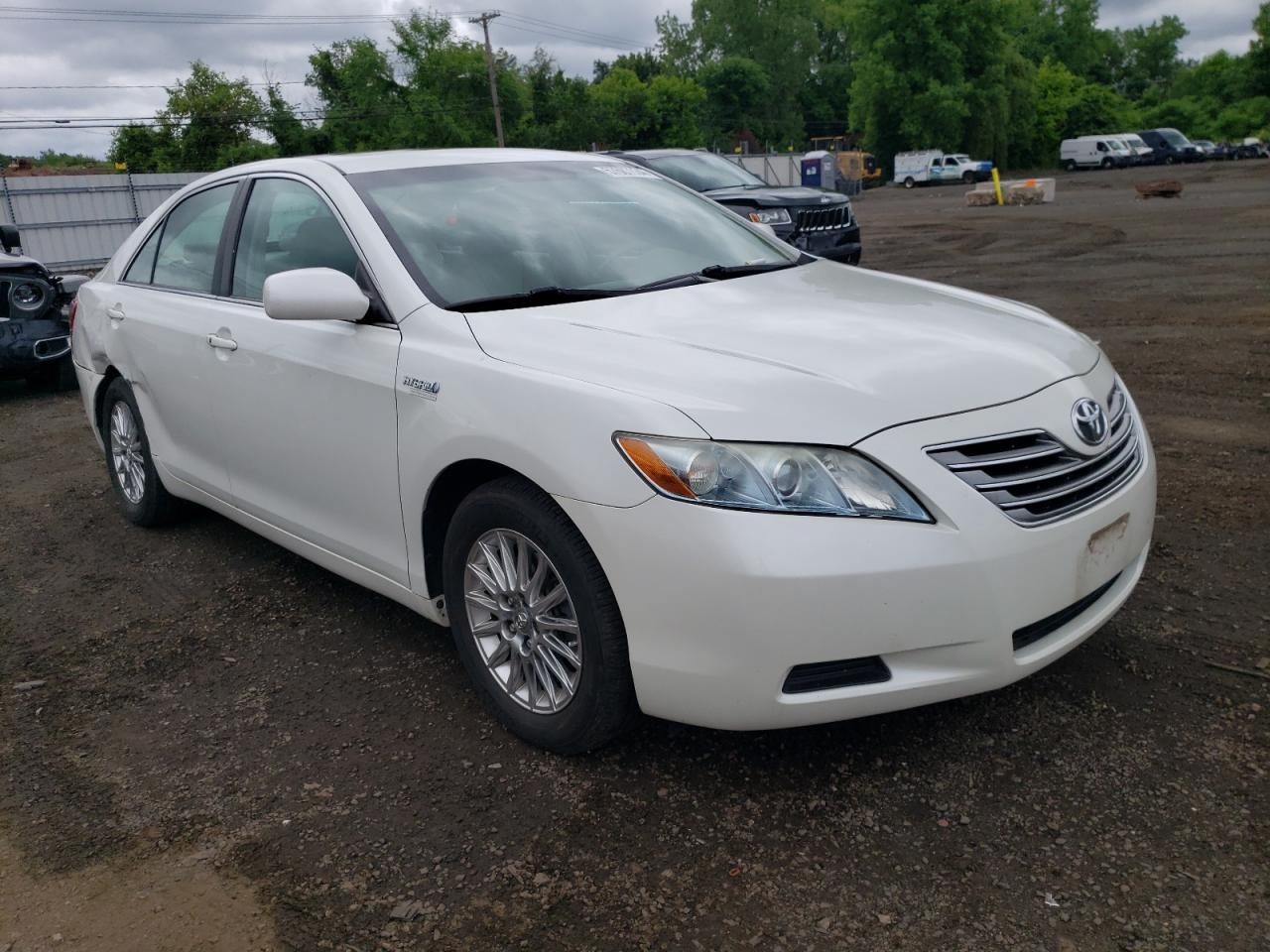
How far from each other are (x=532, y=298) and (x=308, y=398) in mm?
865

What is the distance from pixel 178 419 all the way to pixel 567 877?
2.93 meters

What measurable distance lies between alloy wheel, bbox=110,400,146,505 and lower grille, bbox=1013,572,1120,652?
160 inches

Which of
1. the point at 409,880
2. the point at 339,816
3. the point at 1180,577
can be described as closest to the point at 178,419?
the point at 339,816

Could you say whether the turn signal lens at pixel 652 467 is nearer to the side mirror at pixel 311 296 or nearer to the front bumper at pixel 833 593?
the front bumper at pixel 833 593

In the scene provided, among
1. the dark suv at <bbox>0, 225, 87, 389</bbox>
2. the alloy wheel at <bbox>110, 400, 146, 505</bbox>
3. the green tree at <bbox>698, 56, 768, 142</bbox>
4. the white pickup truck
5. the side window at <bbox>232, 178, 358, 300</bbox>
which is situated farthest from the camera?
the green tree at <bbox>698, 56, 768, 142</bbox>

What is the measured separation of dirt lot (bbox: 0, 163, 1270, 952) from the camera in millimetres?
2447

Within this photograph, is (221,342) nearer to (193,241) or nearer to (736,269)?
(193,241)

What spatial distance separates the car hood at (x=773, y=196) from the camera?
12797 mm

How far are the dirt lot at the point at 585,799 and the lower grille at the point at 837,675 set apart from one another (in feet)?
1.28

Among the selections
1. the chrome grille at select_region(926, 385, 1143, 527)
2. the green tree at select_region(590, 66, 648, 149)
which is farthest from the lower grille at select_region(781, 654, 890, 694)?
the green tree at select_region(590, 66, 648, 149)

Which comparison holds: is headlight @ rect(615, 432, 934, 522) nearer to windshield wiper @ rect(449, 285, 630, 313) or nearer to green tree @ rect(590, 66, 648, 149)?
windshield wiper @ rect(449, 285, 630, 313)

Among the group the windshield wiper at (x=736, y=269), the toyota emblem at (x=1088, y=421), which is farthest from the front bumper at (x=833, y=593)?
the windshield wiper at (x=736, y=269)

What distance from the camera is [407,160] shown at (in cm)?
409

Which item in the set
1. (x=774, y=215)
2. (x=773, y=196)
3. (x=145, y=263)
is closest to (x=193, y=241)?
(x=145, y=263)
